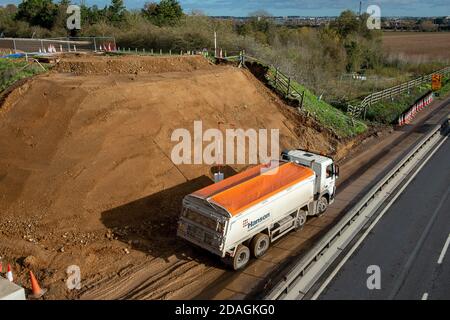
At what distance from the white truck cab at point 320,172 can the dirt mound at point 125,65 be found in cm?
1094

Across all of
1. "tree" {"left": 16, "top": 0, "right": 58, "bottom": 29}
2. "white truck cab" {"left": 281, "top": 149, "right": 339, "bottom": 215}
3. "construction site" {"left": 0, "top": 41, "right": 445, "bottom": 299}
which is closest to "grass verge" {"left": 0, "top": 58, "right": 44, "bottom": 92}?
"construction site" {"left": 0, "top": 41, "right": 445, "bottom": 299}

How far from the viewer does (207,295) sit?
12.7 meters

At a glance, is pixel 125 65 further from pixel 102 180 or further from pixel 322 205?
pixel 322 205

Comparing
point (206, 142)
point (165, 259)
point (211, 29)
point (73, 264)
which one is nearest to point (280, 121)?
point (206, 142)

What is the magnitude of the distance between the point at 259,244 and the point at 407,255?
5216 mm

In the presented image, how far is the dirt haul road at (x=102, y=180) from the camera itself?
1386 centimetres

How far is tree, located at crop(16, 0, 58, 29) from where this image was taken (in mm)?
58875

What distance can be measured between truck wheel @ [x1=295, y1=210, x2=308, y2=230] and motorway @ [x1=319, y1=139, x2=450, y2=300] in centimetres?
242

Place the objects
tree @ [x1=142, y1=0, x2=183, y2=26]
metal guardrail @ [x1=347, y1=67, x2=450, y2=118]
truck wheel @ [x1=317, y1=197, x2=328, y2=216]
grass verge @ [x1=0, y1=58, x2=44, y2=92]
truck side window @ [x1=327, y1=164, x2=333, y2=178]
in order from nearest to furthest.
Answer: truck wheel @ [x1=317, y1=197, x2=328, y2=216] < truck side window @ [x1=327, y1=164, x2=333, y2=178] < grass verge @ [x1=0, y1=58, x2=44, y2=92] < metal guardrail @ [x1=347, y1=67, x2=450, y2=118] < tree @ [x1=142, y1=0, x2=183, y2=26]

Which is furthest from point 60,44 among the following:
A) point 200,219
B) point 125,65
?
point 200,219

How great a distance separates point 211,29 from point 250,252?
38209 mm

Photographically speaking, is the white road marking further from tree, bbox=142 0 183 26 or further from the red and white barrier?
tree, bbox=142 0 183 26

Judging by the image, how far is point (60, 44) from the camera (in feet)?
131

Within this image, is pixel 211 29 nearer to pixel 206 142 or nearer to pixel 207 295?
pixel 206 142
